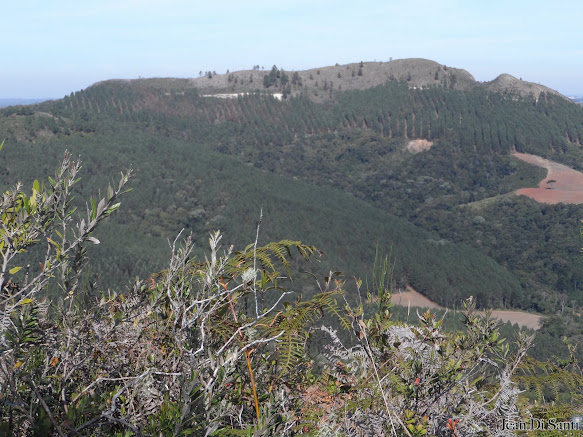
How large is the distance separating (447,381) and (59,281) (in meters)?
2.08

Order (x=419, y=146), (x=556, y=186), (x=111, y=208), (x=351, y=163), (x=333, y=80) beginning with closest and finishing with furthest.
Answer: (x=111, y=208) < (x=556, y=186) < (x=419, y=146) < (x=351, y=163) < (x=333, y=80)

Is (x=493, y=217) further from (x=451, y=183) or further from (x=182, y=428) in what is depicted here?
(x=182, y=428)

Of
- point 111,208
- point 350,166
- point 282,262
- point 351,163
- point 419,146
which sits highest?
point 111,208

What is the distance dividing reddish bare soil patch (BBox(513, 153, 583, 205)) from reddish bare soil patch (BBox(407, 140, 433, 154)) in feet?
86.9

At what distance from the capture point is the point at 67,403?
2283mm

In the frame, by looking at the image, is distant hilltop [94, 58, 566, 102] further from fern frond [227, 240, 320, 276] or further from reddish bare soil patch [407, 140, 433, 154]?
fern frond [227, 240, 320, 276]

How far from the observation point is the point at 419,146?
5955 inches

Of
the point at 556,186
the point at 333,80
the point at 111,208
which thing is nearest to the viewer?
the point at 111,208

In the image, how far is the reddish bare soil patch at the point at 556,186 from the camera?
112 metres

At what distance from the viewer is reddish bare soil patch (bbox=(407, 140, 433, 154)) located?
15000 centimetres

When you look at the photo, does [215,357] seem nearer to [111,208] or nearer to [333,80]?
[111,208]

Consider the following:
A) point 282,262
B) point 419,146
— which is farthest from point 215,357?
point 419,146

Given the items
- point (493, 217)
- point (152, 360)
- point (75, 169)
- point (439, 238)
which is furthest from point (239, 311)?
point (493, 217)

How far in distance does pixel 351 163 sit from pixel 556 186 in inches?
2204
